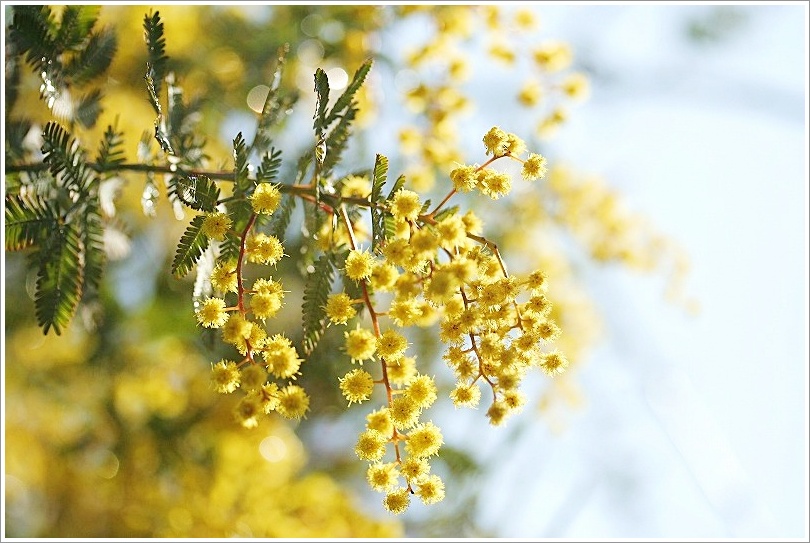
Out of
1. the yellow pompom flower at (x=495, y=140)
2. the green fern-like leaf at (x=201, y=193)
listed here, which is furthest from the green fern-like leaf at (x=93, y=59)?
the yellow pompom flower at (x=495, y=140)

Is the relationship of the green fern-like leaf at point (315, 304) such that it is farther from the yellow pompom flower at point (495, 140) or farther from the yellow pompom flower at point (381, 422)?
the yellow pompom flower at point (495, 140)

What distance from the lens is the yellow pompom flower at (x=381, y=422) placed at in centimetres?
65

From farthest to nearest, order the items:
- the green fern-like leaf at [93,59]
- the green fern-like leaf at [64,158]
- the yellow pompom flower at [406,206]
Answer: the green fern-like leaf at [93,59] < the green fern-like leaf at [64,158] < the yellow pompom flower at [406,206]

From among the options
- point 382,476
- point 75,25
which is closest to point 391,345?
point 382,476

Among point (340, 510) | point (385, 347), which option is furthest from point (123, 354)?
point (385, 347)

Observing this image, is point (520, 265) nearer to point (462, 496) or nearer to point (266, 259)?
point (462, 496)

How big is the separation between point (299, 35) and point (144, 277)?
62 centimetres

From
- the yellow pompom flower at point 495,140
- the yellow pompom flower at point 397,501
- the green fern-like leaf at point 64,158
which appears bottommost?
the yellow pompom flower at point 397,501

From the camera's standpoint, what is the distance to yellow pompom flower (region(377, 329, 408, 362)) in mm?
631

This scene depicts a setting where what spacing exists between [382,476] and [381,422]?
0.05 meters

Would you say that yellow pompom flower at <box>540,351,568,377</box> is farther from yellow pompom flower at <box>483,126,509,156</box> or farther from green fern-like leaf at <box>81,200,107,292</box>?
green fern-like leaf at <box>81,200,107,292</box>

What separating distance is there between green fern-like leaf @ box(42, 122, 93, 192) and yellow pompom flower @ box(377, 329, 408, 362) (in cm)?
37

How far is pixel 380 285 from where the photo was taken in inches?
24.3

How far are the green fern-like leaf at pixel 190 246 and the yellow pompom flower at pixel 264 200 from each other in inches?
2.1
